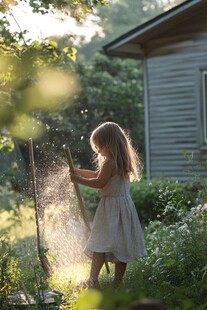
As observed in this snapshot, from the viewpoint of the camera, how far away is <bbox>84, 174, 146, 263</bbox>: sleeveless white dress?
6453 millimetres

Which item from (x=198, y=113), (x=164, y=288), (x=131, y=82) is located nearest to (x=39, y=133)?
(x=198, y=113)

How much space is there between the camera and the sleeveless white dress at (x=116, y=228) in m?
6.45

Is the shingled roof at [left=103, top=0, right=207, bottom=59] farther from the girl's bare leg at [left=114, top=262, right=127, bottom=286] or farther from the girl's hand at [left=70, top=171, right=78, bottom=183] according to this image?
the girl's bare leg at [left=114, top=262, right=127, bottom=286]

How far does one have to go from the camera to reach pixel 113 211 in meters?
6.52

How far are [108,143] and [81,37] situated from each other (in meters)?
40.5

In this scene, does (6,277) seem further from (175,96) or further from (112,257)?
(175,96)

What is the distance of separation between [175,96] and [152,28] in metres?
1.45

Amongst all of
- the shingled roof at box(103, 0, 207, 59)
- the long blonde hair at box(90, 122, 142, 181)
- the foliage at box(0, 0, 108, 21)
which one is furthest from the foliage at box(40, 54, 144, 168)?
the long blonde hair at box(90, 122, 142, 181)

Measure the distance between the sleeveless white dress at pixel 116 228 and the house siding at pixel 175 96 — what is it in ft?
25.5

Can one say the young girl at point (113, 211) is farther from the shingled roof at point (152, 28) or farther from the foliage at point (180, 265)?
the shingled roof at point (152, 28)

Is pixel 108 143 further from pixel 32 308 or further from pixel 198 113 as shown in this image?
pixel 198 113

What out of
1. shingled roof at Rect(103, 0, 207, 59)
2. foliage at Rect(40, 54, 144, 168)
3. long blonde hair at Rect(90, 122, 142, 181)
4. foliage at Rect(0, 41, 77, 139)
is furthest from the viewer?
foliage at Rect(40, 54, 144, 168)

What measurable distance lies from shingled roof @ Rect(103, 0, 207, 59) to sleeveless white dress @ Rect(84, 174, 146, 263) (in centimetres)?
753

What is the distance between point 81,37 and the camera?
46.5 metres
